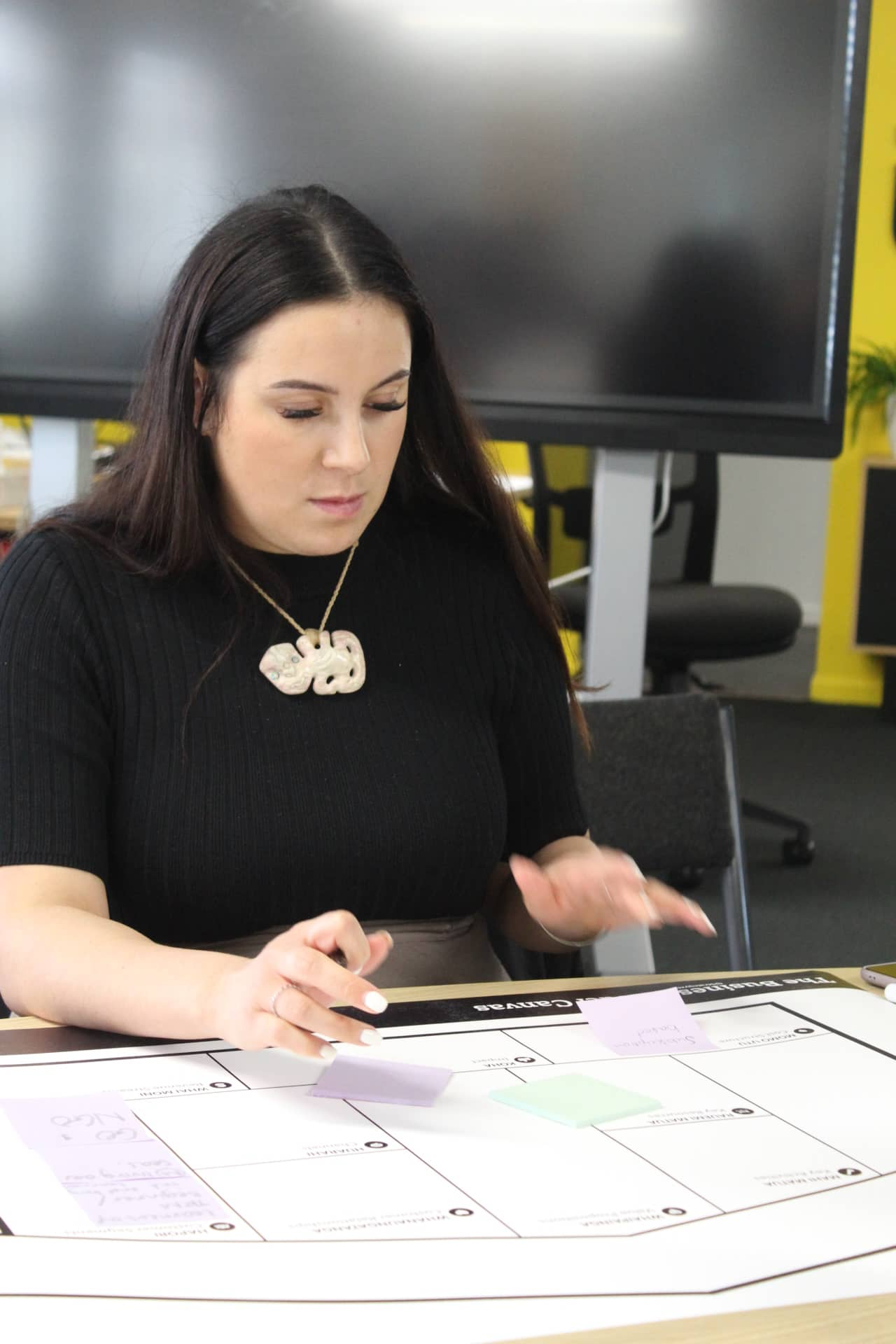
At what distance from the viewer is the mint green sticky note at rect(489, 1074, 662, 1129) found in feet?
3.34

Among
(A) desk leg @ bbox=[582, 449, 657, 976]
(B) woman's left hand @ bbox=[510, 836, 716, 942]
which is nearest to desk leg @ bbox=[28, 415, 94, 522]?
(A) desk leg @ bbox=[582, 449, 657, 976]

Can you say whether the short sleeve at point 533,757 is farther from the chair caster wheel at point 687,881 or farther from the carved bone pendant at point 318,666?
the chair caster wheel at point 687,881

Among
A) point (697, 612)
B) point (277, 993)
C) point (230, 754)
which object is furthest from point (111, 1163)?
point (697, 612)

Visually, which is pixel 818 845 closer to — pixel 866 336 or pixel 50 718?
pixel 866 336

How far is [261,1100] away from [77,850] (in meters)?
0.37

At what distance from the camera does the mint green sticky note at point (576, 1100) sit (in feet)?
3.34

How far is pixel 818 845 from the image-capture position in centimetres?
427

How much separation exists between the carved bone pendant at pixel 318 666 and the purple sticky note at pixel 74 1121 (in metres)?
0.53

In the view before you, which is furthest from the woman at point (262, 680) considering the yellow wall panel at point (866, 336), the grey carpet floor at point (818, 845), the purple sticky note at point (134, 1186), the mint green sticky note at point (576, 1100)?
the yellow wall panel at point (866, 336)

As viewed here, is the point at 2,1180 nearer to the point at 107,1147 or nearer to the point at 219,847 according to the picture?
the point at 107,1147

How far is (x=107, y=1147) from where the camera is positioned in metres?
0.93

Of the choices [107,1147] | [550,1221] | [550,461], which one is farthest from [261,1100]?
[550,461]

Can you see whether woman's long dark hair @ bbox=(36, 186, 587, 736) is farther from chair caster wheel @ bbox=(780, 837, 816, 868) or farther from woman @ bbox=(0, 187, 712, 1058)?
chair caster wheel @ bbox=(780, 837, 816, 868)

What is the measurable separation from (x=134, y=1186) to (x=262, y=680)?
2.15ft
